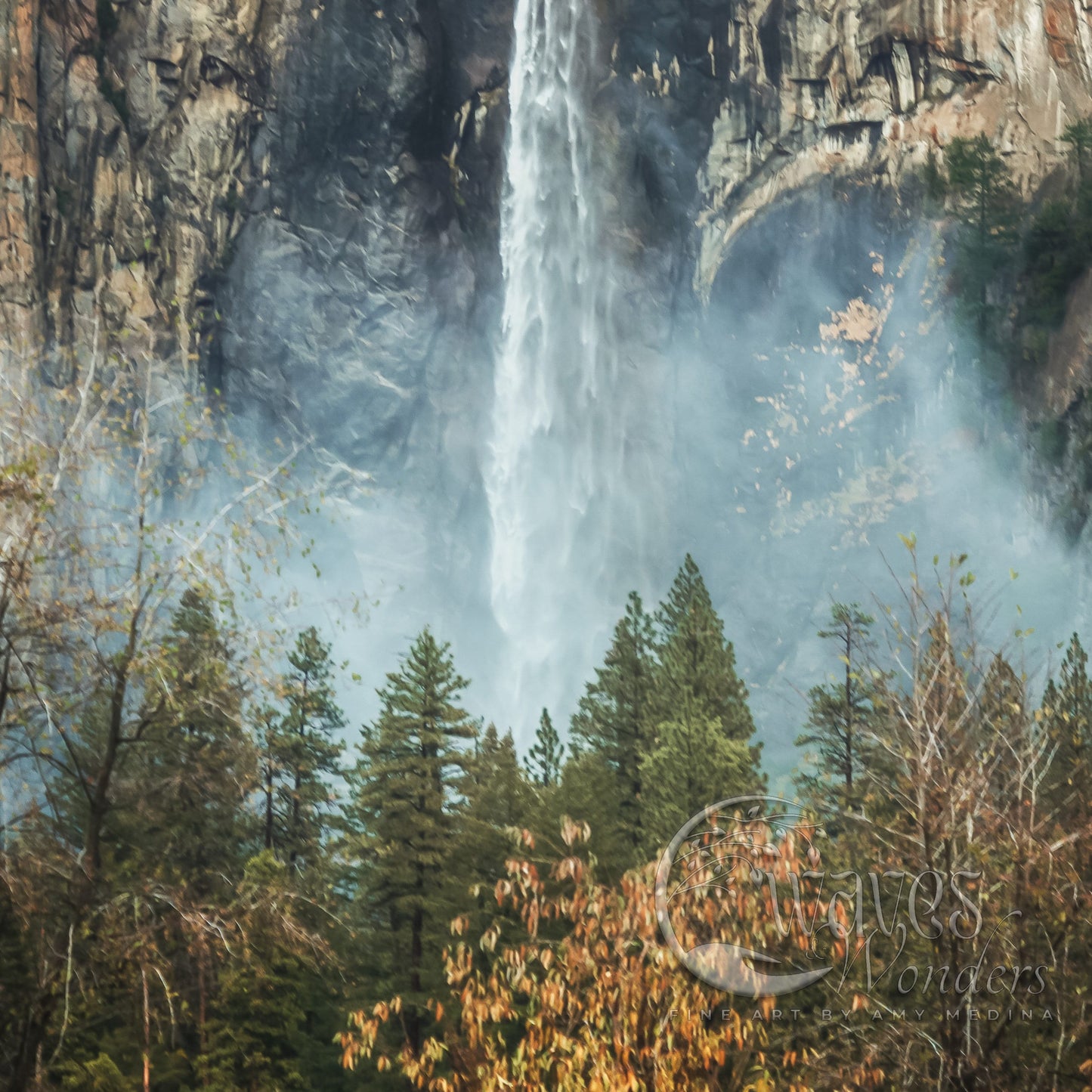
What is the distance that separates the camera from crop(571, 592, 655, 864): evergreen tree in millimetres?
23109

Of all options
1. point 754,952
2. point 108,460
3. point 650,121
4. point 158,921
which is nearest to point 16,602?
point 108,460

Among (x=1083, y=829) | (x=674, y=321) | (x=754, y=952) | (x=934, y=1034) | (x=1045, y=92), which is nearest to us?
(x=754, y=952)

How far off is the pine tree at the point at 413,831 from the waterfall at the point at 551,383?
27947 mm

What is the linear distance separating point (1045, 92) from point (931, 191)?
4976mm

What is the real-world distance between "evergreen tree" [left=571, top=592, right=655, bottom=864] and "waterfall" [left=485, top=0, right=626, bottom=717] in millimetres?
24922

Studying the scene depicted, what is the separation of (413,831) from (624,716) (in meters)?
5.32

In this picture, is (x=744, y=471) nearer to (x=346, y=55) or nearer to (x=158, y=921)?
(x=346, y=55)

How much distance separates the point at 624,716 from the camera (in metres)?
24.1

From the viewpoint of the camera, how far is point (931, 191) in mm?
44500

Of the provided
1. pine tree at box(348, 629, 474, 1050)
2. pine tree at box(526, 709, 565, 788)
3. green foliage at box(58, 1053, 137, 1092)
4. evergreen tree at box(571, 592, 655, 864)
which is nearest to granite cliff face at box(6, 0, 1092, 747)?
evergreen tree at box(571, 592, 655, 864)

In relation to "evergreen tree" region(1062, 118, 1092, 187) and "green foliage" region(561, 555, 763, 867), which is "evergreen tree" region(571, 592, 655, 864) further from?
"evergreen tree" region(1062, 118, 1092, 187)

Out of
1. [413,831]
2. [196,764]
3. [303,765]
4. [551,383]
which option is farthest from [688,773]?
[551,383]

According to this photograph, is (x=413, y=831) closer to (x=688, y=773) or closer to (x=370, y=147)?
(x=688, y=773)

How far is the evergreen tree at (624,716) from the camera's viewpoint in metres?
23.1
